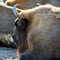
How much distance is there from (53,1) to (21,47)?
25.7 ft

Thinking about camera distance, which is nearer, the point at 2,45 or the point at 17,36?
the point at 17,36

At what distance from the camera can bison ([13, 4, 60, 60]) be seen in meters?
4.63

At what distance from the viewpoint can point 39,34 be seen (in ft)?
15.8

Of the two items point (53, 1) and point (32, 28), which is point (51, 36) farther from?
point (53, 1)

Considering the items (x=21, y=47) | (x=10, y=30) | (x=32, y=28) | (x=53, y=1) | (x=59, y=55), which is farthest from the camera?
(x=53, y=1)

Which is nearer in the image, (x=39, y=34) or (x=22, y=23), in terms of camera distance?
(x=39, y=34)

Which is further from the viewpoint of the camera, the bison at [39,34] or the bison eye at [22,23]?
the bison eye at [22,23]

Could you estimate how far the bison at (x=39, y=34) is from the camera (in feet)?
15.2

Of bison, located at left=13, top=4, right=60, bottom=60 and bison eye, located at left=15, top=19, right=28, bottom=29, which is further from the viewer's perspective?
bison eye, located at left=15, top=19, right=28, bottom=29

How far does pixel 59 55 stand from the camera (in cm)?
457

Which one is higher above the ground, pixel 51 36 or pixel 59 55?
pixel 51 36

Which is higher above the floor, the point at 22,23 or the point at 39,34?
the point at 22,23

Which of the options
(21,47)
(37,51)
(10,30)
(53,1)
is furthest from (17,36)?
(53,1)

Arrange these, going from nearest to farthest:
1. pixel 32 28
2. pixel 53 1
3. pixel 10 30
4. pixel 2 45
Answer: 1. pixel 32 28
2. pixel 2 45
3. pixel 10 30
4. pixel 53 1
